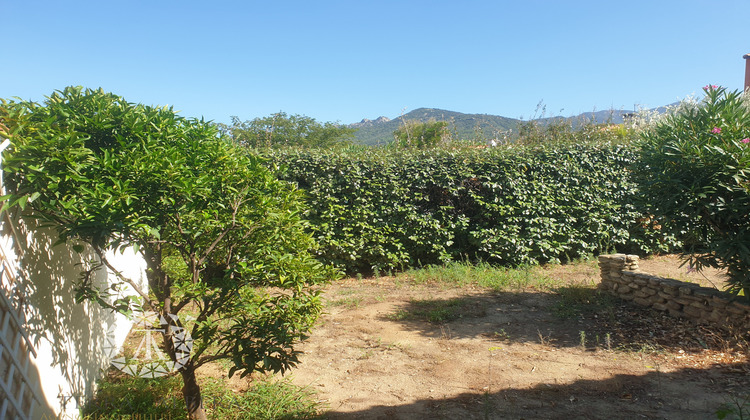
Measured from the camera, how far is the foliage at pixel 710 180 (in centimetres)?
477

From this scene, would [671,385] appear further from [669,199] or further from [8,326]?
[8,326]

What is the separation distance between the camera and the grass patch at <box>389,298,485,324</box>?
6.18 meters

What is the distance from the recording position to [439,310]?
643 cm

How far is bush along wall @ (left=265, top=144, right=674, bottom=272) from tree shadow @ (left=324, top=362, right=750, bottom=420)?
177 inches

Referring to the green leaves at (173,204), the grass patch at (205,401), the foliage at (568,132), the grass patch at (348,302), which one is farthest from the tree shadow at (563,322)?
the foliage at (568,132)

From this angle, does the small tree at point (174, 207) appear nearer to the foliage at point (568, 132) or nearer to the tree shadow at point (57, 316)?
the tree shadow at point (57, 316)

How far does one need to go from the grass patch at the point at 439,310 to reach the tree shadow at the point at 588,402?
2.06m

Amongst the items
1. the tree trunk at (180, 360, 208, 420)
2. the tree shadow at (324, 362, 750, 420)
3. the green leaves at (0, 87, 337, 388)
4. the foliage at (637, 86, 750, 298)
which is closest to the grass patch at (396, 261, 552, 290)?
the foliage at (637, 86, 750, 298)

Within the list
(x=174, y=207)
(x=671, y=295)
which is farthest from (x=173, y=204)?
(x=671, y=295)

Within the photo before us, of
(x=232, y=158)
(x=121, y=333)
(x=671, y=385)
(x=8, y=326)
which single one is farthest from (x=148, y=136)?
(x=671, y=385)

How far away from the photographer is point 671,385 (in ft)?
13.6

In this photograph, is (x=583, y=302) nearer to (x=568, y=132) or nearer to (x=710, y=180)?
(x=710, y=180)

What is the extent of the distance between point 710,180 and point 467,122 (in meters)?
33.7

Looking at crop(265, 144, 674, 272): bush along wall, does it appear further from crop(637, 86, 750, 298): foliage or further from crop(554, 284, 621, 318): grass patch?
crop(637, 86, 750, 298): foliage
